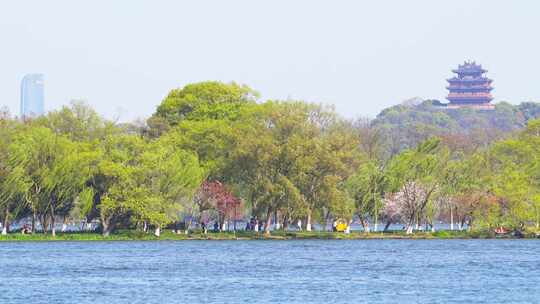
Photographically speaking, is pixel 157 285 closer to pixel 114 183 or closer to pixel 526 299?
pixel 526 299

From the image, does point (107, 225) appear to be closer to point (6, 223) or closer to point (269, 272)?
point (6, 223)

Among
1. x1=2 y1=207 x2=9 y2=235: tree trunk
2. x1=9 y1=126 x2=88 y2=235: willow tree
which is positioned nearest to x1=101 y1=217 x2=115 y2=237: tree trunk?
x1=9 y1=126 x2=88 y2=235: willow tree

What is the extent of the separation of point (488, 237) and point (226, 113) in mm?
19491

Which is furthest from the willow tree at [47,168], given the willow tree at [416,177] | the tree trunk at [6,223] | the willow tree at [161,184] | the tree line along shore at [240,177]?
the willow tree at [416,177]

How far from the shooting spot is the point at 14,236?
251 feet

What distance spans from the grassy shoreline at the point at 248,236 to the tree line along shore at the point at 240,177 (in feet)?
0.44

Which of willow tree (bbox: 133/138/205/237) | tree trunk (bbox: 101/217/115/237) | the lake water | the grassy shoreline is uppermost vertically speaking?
willow tree (bbox: 133/138/205/237)

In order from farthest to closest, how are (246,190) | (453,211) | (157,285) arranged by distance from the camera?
(453,211) < (246,190) < (157,285)

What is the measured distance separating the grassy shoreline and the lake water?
2007 mm

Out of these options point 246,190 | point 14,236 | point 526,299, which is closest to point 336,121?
point 246,190

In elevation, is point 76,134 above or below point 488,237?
above

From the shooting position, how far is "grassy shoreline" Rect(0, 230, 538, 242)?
77875 millimetres

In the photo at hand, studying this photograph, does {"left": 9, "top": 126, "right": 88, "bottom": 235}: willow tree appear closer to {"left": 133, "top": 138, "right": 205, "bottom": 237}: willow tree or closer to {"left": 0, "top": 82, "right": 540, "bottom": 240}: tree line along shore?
{"left": 0, "top": 82, "right": 540, "bottom": 240}: tree line along shore

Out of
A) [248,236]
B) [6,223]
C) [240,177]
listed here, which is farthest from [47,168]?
[248,236]
